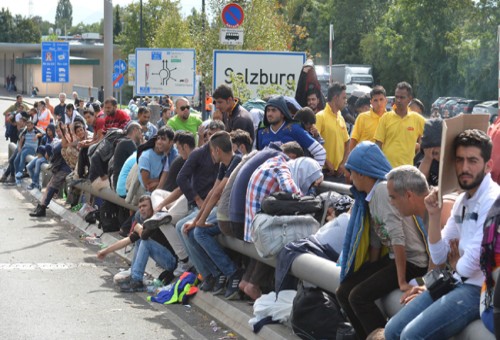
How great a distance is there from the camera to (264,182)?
9398mm

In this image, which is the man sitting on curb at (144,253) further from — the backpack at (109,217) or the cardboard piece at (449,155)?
the cardboard piece at (449,155)

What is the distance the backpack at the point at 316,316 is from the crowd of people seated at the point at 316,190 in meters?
0.44

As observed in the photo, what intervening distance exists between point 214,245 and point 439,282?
4.61 metres

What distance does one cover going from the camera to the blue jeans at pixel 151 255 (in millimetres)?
11586

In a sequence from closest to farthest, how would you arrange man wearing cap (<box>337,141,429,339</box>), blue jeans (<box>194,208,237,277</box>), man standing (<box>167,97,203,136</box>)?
man wearing cap (<box>337,141,429,339</box>), blue jeans (<box>194,208,237,277</box>), man standing (<box>167,97,203,136</box>)

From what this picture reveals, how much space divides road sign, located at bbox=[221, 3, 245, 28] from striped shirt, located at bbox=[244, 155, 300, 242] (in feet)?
25.8

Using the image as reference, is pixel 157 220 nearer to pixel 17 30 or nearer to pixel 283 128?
pixel 283 128

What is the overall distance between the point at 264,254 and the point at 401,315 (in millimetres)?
2717

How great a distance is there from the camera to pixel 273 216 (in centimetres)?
892

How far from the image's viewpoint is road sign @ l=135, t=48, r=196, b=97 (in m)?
21.0

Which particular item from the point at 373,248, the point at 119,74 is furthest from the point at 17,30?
the point at 373,248

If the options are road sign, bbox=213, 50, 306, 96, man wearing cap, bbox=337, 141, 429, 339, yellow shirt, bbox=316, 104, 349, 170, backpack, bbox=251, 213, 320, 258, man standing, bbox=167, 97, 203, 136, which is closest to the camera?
man wearing cap, bbox=337, 141, 429, 339

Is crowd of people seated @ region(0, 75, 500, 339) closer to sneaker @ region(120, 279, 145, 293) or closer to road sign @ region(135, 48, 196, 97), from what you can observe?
sneaker @ region(120, 279, 145, 293)

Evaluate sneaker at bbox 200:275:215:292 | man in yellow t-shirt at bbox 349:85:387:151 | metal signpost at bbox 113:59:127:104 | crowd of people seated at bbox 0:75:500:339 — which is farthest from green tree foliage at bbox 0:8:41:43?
sneaker at bbox 200:275:215:292
